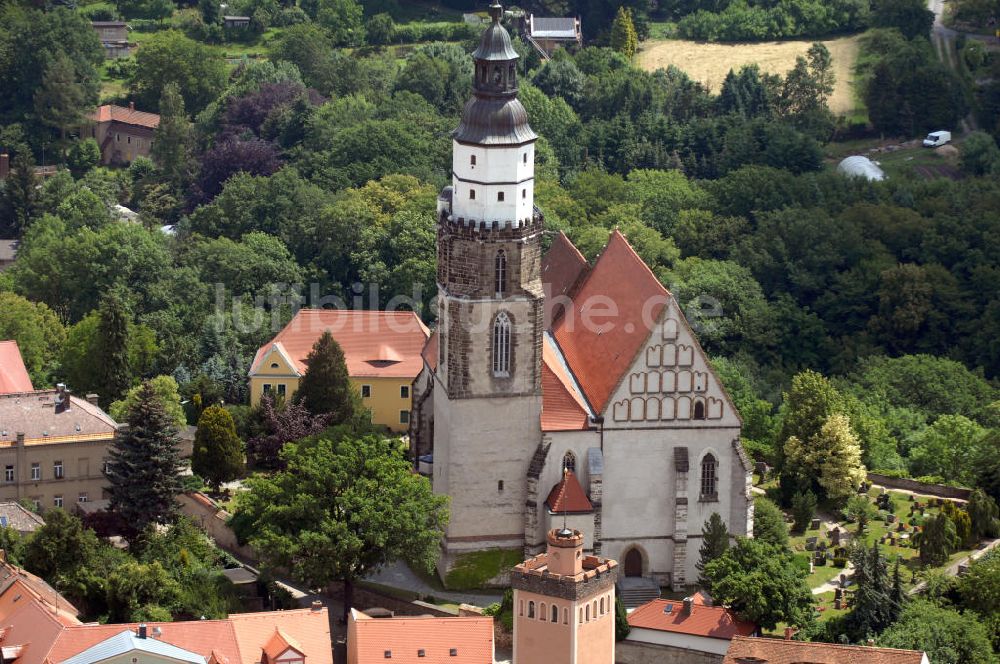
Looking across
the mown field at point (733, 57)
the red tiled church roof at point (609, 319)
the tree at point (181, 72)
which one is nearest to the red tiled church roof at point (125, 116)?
the tree at point (181, 72)

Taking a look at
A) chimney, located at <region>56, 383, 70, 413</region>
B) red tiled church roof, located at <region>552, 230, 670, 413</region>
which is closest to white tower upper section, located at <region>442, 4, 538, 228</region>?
red tiled church roof, located at <region>552, 230, 670, 413</region>

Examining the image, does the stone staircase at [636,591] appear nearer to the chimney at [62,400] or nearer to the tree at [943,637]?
the tree at [943,637]

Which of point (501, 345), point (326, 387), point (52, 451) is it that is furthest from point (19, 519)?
point (501, 345)

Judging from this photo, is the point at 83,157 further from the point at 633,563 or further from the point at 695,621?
the point at 695,621

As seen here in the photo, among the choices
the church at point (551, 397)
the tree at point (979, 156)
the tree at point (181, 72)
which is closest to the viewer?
the church at point (551, 397)

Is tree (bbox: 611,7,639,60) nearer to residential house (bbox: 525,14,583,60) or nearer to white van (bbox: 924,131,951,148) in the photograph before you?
residential house (bbox: 525,14,583,60)

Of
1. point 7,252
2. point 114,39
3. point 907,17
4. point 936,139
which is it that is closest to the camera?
point 7,252
